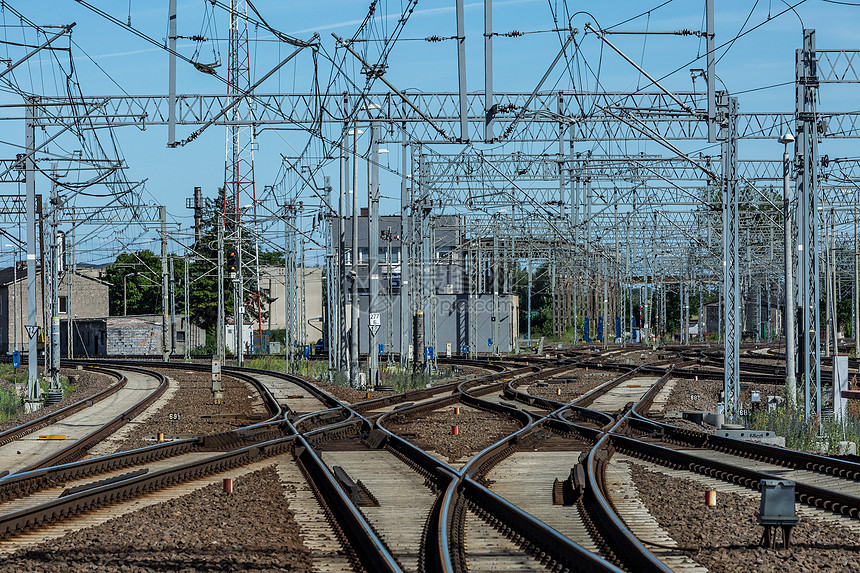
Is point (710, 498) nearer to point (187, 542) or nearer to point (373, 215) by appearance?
point (187, 542)

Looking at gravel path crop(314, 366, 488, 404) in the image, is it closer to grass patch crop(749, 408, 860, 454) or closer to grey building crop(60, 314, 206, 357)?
grass patch crop(749, 408, 860, 454)

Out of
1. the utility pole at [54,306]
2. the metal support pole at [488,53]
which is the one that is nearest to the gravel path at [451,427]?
the metal support pole at [488,53]

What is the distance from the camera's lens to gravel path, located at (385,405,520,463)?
1636 cm

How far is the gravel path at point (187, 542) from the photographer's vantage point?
7.95 meters

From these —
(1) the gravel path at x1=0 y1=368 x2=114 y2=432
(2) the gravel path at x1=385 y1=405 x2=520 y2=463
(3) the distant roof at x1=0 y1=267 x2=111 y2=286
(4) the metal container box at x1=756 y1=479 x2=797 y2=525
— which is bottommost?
(1) the gravel path at x1=0 y1=368 x2=114 y2=432

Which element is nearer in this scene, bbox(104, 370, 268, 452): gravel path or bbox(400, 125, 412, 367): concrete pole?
bbox(104, 370, 268, 452): gravel path

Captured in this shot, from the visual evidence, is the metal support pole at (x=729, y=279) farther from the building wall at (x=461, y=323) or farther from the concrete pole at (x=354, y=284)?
the building wall at (x=461, y=323)

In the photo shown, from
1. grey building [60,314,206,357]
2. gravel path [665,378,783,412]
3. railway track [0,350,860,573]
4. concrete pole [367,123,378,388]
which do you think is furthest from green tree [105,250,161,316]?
railway track [0,350,860,573]

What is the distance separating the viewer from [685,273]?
287 ft

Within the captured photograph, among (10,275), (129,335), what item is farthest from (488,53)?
(10,275)

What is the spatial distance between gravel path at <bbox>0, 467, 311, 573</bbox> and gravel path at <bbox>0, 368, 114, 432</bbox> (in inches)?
431

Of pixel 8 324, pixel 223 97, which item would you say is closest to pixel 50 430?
→ pixel 223 97

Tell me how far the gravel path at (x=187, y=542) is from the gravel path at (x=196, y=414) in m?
6.39

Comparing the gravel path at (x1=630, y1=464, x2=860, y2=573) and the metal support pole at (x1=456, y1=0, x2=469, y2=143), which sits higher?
the metal support pole at (x1=456, y1=0, x2=469, y2=143)
